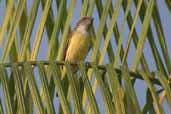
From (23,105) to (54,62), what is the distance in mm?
343

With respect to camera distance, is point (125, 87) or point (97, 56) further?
point (97, 56)

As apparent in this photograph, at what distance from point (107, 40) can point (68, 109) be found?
0.95 meters

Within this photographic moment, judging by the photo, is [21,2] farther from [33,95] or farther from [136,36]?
[33,95]

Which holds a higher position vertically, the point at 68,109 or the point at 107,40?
the point at 107,40

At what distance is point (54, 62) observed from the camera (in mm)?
3758

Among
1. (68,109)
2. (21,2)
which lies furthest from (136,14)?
(68,109)

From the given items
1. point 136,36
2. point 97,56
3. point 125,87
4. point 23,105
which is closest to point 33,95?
point 23,105

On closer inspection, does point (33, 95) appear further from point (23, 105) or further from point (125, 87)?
point (125, 87)

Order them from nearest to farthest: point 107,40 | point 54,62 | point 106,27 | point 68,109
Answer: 1. point 68,109
2. point 54,62
3. point 107,40
4. point 106,27

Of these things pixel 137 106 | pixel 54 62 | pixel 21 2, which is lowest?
pixel 137 106

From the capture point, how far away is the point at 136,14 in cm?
441

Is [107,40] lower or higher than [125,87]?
higher

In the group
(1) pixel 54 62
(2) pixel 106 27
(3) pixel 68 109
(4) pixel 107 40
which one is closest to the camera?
(3) pixel 68 109

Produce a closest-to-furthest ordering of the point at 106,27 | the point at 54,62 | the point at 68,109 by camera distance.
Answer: the point at 68,109 → the point at 54,62 → the point at 106,27
